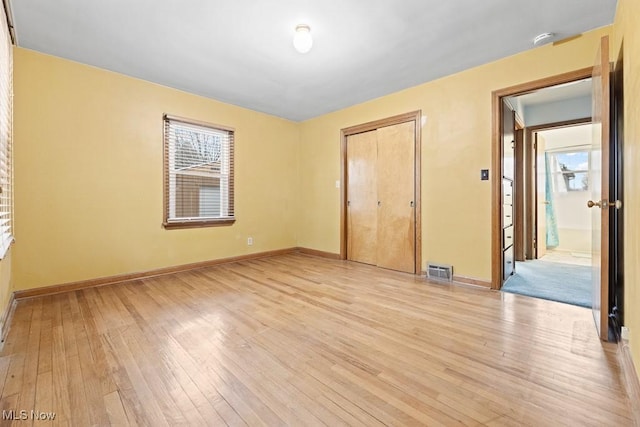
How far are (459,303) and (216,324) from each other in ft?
6.93

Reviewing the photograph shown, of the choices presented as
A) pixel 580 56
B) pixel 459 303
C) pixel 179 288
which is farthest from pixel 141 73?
pixel 580 56

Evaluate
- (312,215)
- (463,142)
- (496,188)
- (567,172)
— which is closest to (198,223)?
(312,215)

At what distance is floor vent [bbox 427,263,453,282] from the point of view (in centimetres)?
327

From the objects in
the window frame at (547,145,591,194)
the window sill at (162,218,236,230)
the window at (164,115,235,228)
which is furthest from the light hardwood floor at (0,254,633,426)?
the window frame at (547,145,591,194)

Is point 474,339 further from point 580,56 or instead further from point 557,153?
point 557,153

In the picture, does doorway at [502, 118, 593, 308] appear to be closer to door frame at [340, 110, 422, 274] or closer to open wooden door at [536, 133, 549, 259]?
open wooden door at [536, 133, 549, 259]

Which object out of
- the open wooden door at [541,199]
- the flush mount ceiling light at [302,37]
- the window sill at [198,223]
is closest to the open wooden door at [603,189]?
the flush mount ceiling light at [302,37]

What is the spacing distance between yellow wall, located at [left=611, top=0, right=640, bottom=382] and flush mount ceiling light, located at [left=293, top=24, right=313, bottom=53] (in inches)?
79.3

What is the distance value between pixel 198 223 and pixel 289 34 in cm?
267

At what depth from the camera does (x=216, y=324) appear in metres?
2.12

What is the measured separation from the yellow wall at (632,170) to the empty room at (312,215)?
0.03 metres

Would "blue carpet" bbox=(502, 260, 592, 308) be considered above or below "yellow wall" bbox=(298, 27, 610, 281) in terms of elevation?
below

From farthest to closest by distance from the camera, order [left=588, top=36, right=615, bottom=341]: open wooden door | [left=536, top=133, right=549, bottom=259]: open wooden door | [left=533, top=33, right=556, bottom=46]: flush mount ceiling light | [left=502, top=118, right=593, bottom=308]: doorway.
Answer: [left=536, top=133, right=549, bottom=259]: open wooden door < [left=502, top=118, right=593, bottom=308]: doorway < [left=533, top=33, right=556, bottom=46]: flush mount ceiling light < [left=588, top=36, right=615, bottom=341]: open wooden door

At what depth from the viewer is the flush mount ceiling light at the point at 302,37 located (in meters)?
2.32
